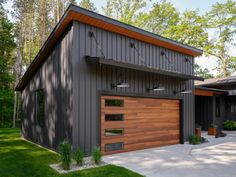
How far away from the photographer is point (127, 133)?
7.32 metres

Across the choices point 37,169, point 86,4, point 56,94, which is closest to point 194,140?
point 56,94

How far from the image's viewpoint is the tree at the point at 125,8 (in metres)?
23.3

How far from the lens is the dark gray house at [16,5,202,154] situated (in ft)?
20.6

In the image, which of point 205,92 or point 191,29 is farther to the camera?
point 191,29

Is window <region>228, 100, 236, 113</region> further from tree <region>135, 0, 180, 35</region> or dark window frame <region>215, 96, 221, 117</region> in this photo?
tree <region>135, 0, 180, 35</region>

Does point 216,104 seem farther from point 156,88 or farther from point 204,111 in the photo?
point 156,88

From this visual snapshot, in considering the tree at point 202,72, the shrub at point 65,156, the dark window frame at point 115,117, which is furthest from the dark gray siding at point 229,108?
the tree at point 202,72

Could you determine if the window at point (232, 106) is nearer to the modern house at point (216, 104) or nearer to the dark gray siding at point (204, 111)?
the modern house at point (216, 104)

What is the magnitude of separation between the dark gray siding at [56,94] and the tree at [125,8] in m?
16.0

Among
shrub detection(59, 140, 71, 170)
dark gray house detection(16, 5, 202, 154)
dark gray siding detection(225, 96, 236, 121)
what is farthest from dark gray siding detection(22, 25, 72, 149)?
dark gray siding detection(225, 96, 236, 121)

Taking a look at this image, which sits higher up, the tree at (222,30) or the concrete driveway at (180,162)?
the tree at (222,30)

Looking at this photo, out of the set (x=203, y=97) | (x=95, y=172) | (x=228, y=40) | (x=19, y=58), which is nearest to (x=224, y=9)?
(x=228, y=40)

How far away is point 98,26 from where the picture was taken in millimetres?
6777

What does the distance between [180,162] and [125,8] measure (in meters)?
20.7
